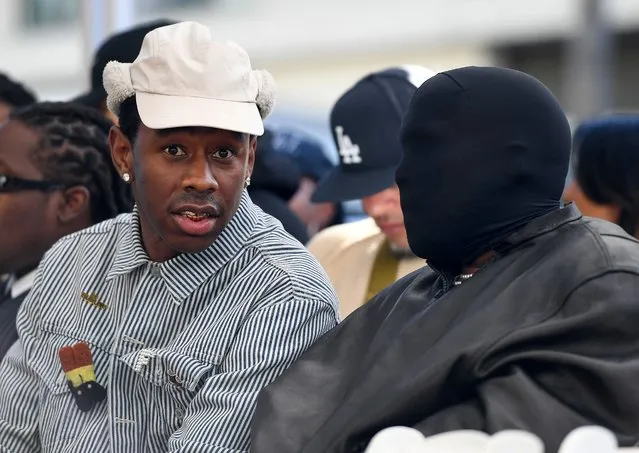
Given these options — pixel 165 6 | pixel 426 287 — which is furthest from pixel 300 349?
pixel 165 6

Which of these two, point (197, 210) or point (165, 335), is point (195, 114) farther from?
point (165, 335)

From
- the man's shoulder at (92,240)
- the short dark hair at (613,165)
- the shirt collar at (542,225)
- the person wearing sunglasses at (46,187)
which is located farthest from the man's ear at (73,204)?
the shirt collar at (542,225)

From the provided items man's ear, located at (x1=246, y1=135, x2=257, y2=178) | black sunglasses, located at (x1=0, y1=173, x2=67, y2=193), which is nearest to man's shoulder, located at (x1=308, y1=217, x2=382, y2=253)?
black sunglasses, located at (x1=0, y1=173, x2=67, y2=193)

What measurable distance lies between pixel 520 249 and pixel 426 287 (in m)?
0.29

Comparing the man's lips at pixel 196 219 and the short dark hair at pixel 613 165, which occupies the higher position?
the man's lips at pixel 196 219

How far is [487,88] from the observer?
2.34 meters

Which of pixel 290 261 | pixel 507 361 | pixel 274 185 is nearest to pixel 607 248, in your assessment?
pixel 507 361

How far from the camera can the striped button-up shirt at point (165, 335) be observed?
99.0 inches

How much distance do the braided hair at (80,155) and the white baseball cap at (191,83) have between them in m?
0.96

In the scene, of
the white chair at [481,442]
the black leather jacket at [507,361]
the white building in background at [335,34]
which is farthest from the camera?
the white building in background at [335,34]

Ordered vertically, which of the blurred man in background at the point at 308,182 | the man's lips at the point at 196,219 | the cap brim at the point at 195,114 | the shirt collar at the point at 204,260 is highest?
the cap brim at the point at 195,114

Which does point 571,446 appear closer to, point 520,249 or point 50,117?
point 520,249

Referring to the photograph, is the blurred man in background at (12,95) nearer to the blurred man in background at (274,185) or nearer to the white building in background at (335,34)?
the blurred man in background at (274,185)

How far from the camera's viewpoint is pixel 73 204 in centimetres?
363
